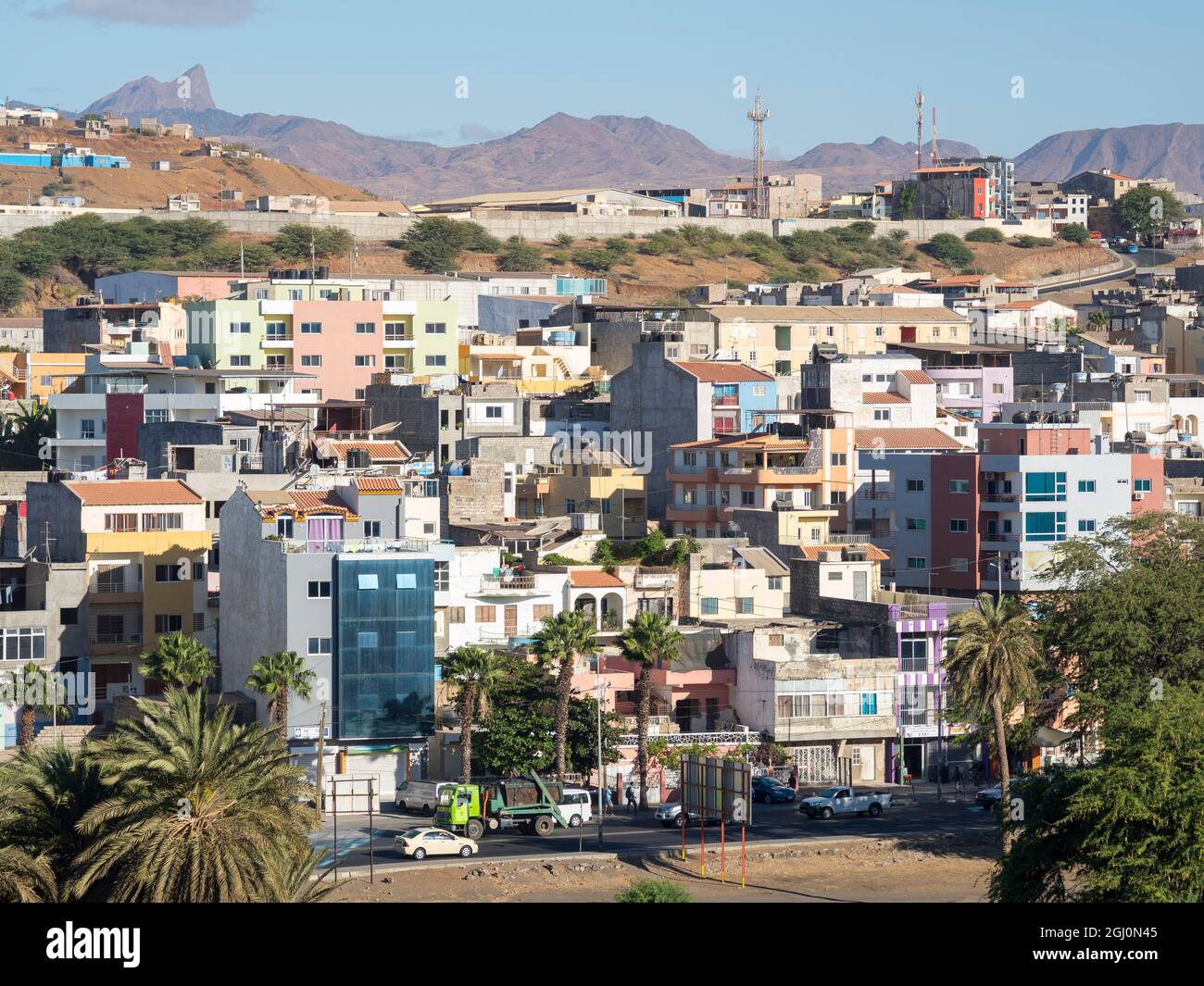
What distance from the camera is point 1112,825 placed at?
34.1m

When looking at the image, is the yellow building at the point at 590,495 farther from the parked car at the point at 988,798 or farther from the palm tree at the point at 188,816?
the palm tree at the point at 188,816

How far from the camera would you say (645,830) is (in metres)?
46.8

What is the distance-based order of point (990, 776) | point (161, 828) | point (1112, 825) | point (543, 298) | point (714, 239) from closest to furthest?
point (161, 828), point (1112, 825), point (990, 776), point (543, 298), point (714, 239)

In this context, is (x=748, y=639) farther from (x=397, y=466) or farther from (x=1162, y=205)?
(x=1162, y=205)

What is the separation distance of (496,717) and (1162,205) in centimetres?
14136

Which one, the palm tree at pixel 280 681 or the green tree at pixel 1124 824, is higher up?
the palm tree at pixel 280 681

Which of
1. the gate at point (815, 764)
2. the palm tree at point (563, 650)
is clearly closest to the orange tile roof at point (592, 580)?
the palm tree at point (563, 650)

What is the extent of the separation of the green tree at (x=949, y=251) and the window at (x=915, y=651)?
357 ft

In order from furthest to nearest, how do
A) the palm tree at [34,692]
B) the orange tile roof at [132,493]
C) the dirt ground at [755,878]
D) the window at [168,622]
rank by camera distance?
A: the orange tile roof at [132,493], the window at [168,622], the palm tree at [34,692], the dirt ground at [755,878]

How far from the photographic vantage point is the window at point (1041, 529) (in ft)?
222

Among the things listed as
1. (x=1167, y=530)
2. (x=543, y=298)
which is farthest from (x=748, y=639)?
(x=543, y=298)

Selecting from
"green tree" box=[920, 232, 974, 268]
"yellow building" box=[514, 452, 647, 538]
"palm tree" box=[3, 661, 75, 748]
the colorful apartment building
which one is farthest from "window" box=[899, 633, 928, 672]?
"green tree" box=[920, 232, 974, 268]

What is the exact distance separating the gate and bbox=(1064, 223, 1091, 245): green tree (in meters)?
122

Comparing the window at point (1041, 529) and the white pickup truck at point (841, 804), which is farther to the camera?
the window at point (1041, 529)
